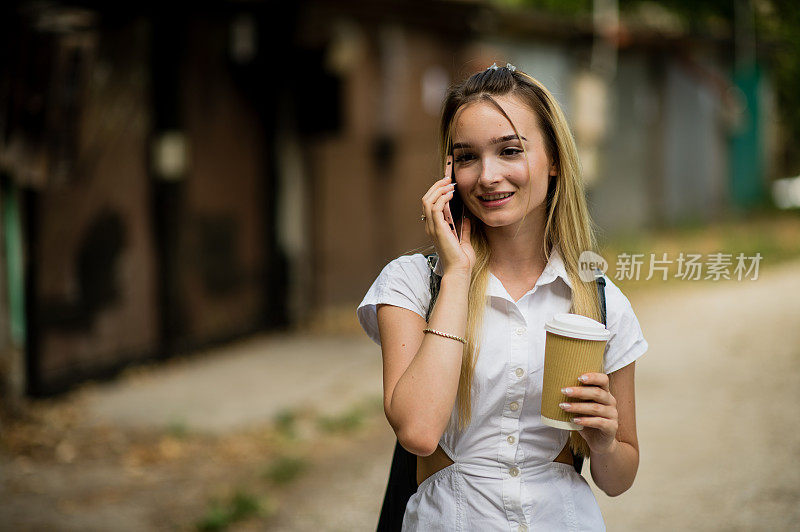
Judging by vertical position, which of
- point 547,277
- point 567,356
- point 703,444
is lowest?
point 703,444

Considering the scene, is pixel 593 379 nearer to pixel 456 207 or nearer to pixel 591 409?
pixel 591 409

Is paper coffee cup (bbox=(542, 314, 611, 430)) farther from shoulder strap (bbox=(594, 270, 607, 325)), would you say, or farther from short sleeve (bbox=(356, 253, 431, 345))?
short sleeve (bbox=(356, 253, 431, 345))

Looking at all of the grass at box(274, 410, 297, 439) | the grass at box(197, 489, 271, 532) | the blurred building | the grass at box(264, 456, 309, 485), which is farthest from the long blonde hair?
the blurred building

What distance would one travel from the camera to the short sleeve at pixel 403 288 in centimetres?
185

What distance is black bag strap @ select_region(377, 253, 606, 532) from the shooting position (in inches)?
75.0

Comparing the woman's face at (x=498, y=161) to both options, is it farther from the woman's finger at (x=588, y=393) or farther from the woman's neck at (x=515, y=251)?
the woman's finger at (x=588, y=393)

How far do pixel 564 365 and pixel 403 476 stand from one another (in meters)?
0.53

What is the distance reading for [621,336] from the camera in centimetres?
187

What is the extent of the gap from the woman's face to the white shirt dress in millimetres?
180

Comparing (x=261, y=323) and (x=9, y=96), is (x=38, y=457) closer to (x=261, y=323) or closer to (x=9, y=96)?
(x=9, y=96)

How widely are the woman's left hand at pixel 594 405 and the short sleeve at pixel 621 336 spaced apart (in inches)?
4.9

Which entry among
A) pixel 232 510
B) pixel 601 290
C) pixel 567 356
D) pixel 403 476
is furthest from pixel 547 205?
pixel 232 510

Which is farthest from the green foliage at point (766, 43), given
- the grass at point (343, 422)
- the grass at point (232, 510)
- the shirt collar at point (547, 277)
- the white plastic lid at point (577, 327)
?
the white plastic lid at point (577, 327)

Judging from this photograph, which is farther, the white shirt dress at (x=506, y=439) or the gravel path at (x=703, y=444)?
the gravel path at (x=703, y=444)
